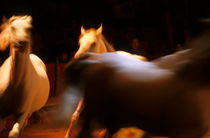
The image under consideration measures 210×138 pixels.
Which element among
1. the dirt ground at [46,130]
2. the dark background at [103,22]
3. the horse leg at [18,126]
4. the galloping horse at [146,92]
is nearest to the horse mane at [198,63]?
the galloping horse at [146,92]

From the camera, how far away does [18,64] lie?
4.86 metres

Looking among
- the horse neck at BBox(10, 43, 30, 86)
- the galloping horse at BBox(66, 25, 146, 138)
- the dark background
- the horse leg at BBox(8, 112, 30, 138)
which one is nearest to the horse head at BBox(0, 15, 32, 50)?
the horse neck at BBox(10, 43, 30, 86)

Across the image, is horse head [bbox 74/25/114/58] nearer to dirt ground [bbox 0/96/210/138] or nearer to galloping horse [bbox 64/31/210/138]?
dirt ground [bbox 0/96/210/138]

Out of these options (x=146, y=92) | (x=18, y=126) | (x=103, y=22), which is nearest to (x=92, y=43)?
(x=18, y=126)

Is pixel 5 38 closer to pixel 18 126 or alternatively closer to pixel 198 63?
pixel 18 126

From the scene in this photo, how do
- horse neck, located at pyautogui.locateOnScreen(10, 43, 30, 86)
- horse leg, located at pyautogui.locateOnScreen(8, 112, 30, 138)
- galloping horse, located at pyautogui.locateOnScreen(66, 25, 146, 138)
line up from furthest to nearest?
galloping horse, located at pyautogui.locateOnScreen(66, 25, 146, 138) < horse neck, located at pyautogui.locateOnScreen(10, 43, 30, 86) < horse leg, located at pyautogui.locateOnScreen(8, 112, 30, 138)

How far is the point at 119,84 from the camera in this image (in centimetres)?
296

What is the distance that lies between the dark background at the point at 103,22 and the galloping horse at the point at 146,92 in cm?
1098

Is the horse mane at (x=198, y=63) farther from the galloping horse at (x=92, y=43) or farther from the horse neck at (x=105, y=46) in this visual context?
the horse neck at (x=105, y=46)

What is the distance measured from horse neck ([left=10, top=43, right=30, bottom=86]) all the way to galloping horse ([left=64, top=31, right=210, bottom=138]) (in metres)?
1.83

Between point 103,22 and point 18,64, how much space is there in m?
10.4

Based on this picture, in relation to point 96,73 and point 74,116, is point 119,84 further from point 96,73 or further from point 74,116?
point 74,116

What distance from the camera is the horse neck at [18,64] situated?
4.82 meters

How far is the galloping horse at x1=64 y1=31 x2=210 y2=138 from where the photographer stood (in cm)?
268
